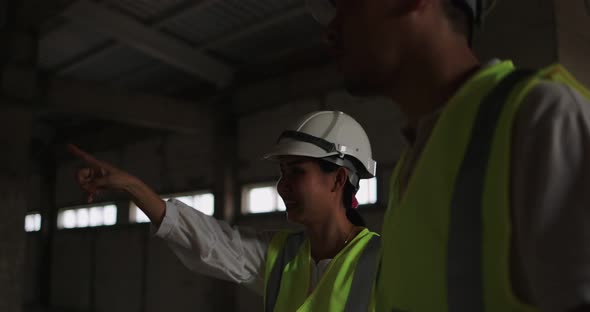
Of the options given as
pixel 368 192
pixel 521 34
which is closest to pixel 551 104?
pixel 521 34

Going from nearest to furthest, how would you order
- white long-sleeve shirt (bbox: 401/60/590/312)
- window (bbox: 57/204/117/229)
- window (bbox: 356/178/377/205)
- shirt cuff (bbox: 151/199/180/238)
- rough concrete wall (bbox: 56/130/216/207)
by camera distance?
white long-sleeve shirt (bbox: 401/60/590/312) → shirt cuff (bbox: 151/199/180/238) → window (bbox: 356/178/377/205) → rough concrete wall (bbox: 56/130/216/207) → window (bbox: 57/204/117/229)

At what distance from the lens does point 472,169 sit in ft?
2.38

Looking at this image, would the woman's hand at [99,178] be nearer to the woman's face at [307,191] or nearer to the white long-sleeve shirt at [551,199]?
the woman's face at [307,191]

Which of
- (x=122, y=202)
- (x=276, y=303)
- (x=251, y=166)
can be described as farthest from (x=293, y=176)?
→ (x=122, y=202)

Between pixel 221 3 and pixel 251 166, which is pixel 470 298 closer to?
pixel 221 3

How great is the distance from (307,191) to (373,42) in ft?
4.01

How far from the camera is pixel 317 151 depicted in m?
2.24

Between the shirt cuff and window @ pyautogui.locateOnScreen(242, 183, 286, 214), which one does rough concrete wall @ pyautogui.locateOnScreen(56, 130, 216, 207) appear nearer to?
window @ pyautogui.locateOnScreen(242, 183, 286, 214)

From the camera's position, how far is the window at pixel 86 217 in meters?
10.7

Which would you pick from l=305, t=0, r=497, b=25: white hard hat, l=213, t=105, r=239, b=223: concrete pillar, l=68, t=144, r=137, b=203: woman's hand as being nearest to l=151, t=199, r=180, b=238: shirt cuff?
l=68, t=144, r=137, b=203: woman's hand

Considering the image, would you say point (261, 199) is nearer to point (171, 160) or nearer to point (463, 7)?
point (171, 160)

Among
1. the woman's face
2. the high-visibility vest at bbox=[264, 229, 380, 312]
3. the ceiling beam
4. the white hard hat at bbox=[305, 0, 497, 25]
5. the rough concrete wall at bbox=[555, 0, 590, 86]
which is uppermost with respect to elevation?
the ceiling beam

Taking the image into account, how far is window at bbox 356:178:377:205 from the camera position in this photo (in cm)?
614

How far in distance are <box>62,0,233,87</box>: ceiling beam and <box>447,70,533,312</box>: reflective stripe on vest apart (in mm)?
6092
